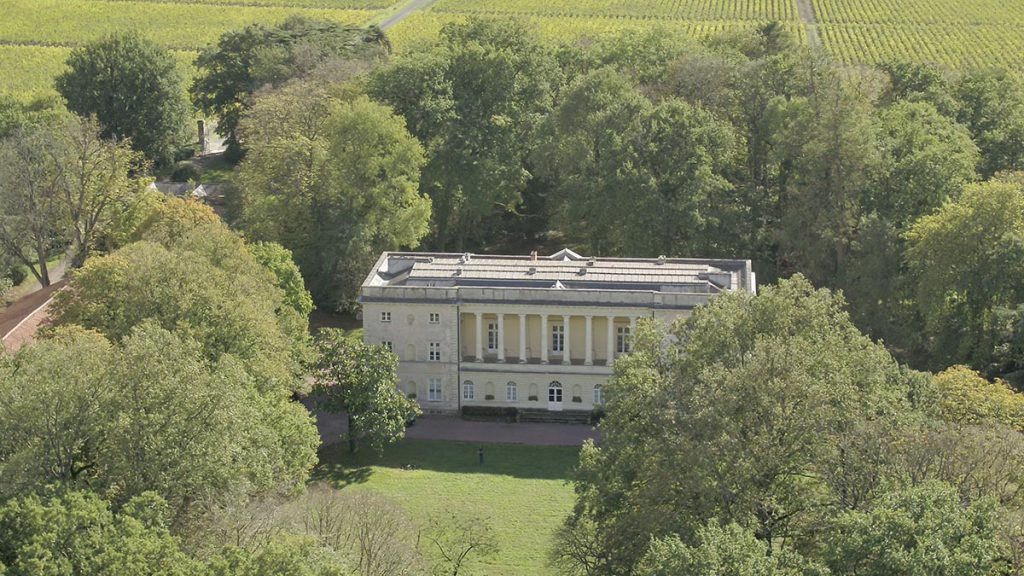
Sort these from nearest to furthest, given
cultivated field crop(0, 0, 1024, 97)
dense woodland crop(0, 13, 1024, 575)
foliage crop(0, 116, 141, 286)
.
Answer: dense woodland crop(0, 13, 1024, 575), foliage crop(0, 116, 141, 286), cultivated field crop(0, 0, 1024, 97)

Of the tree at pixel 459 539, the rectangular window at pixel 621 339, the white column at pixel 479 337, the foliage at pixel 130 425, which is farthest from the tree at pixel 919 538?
the white column at pixel 479 337

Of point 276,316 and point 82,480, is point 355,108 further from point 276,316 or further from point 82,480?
point 82,480

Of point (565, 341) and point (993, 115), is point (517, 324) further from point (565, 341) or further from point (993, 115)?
point (993, 115)

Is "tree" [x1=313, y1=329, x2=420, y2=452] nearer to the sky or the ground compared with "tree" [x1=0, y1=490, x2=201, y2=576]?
nearer to the ground

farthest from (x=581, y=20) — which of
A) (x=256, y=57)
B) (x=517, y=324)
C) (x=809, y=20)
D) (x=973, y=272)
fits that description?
(x=973, y=272)

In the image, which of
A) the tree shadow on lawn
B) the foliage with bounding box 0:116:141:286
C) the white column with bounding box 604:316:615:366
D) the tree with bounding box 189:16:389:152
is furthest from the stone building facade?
the tree with bounding box 189:16:389:152

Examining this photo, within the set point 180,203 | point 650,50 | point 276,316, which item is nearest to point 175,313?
point 276,316

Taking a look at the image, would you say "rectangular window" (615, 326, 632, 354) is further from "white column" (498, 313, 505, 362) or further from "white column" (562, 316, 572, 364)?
"white column" (498, 313, 505, 362)
